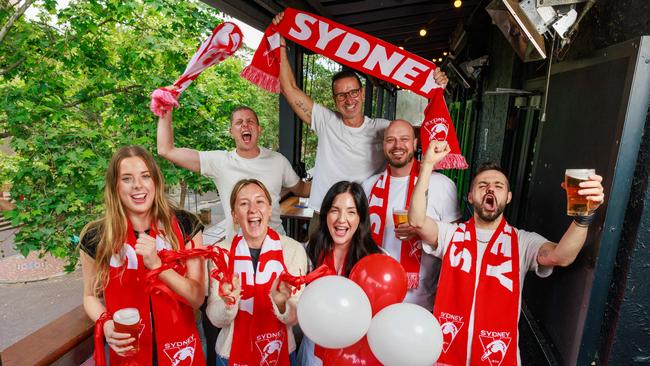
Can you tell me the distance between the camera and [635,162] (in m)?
1.43

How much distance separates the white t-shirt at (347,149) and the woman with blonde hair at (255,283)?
0.93 meters

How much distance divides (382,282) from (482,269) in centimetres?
68

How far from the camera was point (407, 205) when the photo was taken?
2346 millimetres

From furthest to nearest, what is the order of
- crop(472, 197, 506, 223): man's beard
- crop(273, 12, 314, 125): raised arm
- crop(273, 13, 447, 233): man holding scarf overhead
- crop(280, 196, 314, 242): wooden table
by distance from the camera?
crop(280, 196, 314, 242): wooden table → crop(273, 12, 314, 125): raised arm → crop(273, 13, 447, 233): man holding scarf overhead → crop(472, 197, 506, 223): man's beard

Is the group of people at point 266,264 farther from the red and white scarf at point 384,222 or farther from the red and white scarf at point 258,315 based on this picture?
the red and white scarf at point 384,222

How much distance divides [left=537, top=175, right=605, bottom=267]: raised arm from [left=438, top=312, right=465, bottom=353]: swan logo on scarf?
51 centimetres

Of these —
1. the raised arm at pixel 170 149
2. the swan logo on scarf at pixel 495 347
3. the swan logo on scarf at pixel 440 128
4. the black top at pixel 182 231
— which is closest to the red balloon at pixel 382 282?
the swan logo on scarf at pixel 495 347

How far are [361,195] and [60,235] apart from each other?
5.44 m

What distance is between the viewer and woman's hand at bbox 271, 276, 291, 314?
165 centimetres

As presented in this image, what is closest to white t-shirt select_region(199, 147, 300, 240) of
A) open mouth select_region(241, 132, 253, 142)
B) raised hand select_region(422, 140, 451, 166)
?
open mouth select_region(241, 132, 253, 142)

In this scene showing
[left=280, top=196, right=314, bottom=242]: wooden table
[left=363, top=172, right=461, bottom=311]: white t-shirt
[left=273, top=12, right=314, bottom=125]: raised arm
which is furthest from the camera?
[left=280, top=196, right=314, bottom=242]: wooden table

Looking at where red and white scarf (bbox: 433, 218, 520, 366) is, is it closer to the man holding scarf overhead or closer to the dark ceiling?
the man holding scarf overhead

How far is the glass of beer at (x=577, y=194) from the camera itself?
55.9 inches

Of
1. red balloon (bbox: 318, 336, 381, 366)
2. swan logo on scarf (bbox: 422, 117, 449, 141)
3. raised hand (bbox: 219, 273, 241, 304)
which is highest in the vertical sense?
swan logo on scarf (bbox: 422, 117, 449, 141)
